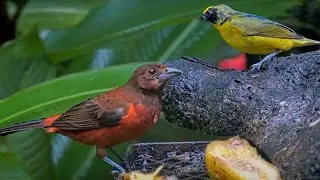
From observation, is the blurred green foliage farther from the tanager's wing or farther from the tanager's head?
the tanager's head

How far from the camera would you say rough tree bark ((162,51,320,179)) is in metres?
1.35

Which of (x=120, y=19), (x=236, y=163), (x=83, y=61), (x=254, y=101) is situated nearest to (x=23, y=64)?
(x=83, y=61)

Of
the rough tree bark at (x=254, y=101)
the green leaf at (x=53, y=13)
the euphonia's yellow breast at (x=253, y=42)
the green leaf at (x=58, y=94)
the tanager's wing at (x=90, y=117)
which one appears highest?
the euphonia's yellow breast at (x=253, y=42)

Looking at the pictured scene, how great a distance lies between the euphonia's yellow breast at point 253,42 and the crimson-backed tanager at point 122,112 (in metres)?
0.22

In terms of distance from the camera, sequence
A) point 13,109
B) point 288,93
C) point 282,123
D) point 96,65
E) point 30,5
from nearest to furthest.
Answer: point 282,123 → point 288,93 → point 13,109 → point 96,65 → point 30,5

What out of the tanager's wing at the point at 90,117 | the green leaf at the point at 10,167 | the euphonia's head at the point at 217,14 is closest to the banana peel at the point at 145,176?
the tanager's wing at the point at 90,117

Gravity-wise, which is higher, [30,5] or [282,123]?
[282,123]

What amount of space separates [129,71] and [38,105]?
0.96 feet

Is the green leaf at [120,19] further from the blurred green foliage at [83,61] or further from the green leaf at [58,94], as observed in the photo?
the green leaf at [58,94]

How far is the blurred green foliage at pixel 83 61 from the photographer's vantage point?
2.17 metres

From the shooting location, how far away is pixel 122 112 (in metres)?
1.60

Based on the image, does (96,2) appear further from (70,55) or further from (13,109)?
(13,109)

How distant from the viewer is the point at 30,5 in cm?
332

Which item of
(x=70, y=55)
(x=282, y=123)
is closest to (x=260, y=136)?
(x=282, y=123)
